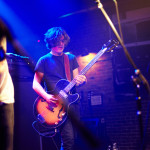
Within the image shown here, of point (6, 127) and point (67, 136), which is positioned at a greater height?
point (6, 127)

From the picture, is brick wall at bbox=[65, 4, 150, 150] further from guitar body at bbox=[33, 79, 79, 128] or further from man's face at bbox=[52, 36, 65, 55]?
man's face at bbox=[52, 36, 65, 55]

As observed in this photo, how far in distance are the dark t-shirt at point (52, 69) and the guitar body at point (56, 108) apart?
9 centimetres

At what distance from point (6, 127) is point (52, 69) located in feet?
4.40

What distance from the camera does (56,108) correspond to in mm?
2707

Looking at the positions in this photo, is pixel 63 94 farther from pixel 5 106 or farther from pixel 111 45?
pixel 5 106

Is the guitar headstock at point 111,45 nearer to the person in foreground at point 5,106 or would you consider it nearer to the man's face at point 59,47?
the man's face at point 59,47

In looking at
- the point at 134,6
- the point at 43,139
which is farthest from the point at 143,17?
the point at 43,139

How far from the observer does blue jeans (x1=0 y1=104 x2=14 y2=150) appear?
1.50m

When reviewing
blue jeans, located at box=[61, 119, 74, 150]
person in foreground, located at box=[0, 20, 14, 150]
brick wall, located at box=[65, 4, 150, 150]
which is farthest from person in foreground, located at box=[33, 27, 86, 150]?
brick wall, located at box=[65, 4, 150, 150]

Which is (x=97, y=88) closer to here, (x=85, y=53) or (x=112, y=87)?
(x=112, y=87)

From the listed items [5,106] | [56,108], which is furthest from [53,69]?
[5,106]

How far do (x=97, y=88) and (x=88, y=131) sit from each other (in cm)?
144

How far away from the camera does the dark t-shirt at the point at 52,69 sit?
2.75 meters

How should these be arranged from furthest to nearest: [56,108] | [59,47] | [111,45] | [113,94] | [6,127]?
[113,94]
[111,45]
[59,47]
[56,108]
[6,127]
